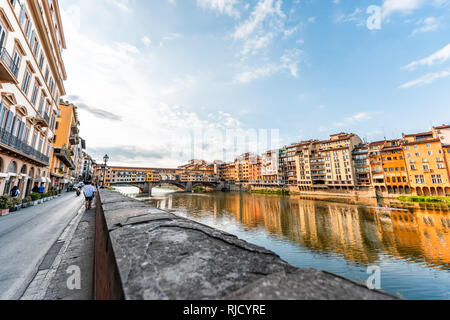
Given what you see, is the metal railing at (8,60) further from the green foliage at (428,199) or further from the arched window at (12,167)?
the green foliage at (428,199)

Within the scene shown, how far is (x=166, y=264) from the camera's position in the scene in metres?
1.44

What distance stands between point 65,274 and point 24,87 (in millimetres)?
20685

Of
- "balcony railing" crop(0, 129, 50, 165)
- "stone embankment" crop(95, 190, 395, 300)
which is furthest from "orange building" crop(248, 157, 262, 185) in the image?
"stone embankment" crop(95, 190, 395, 300)

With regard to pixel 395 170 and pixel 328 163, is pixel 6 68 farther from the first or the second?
pixel 328 163

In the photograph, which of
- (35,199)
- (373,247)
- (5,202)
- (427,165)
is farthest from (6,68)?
(427,165)

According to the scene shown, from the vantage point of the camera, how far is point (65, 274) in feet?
11.1

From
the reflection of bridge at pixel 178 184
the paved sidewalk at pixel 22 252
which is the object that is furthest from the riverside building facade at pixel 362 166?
the paved sidewalk at pixel 22 252

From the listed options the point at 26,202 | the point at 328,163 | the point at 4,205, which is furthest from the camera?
the point at 328,163

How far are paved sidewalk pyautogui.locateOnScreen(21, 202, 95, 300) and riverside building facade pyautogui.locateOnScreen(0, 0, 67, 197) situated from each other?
42.3ft

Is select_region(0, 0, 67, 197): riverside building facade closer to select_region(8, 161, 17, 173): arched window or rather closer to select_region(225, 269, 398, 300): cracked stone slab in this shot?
select_region(8, 161, 17, 173): arched window
